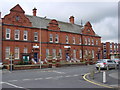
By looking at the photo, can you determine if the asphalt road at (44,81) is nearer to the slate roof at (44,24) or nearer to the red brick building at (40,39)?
the red brick building at (40,39)

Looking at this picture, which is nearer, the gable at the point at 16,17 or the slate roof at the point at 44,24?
the gable at the point at 16,17

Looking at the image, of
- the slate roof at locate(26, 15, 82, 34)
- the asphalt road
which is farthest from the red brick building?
the asphalt road

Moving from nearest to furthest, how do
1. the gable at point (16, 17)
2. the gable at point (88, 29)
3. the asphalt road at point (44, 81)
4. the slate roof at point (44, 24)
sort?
the asphalt road at point (44, 81) → the gable at point (16, 17) → the slate roof at point (44, 24) → the gable at point (88, 29)

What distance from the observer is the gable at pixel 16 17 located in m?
30.2

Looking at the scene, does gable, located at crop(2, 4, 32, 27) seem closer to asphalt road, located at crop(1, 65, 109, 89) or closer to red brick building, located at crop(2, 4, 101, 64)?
red brick building, located at crop(2, 4, 101, 64)

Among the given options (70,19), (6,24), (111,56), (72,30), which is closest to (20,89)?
(6,24)

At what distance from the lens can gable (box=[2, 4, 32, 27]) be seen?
30188mm

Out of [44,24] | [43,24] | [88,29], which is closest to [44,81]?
[43,24]

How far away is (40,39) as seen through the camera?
30.5 meters

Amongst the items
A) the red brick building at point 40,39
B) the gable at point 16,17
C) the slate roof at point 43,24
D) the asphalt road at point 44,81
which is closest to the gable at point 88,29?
the red brick building at point 40,39

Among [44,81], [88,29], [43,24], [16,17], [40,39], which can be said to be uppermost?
[16,17]

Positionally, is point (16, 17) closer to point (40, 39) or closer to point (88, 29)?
point (40, 39)

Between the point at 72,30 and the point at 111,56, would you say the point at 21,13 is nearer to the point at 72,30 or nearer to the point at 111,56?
the point at 72,30

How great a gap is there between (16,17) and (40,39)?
655cm
